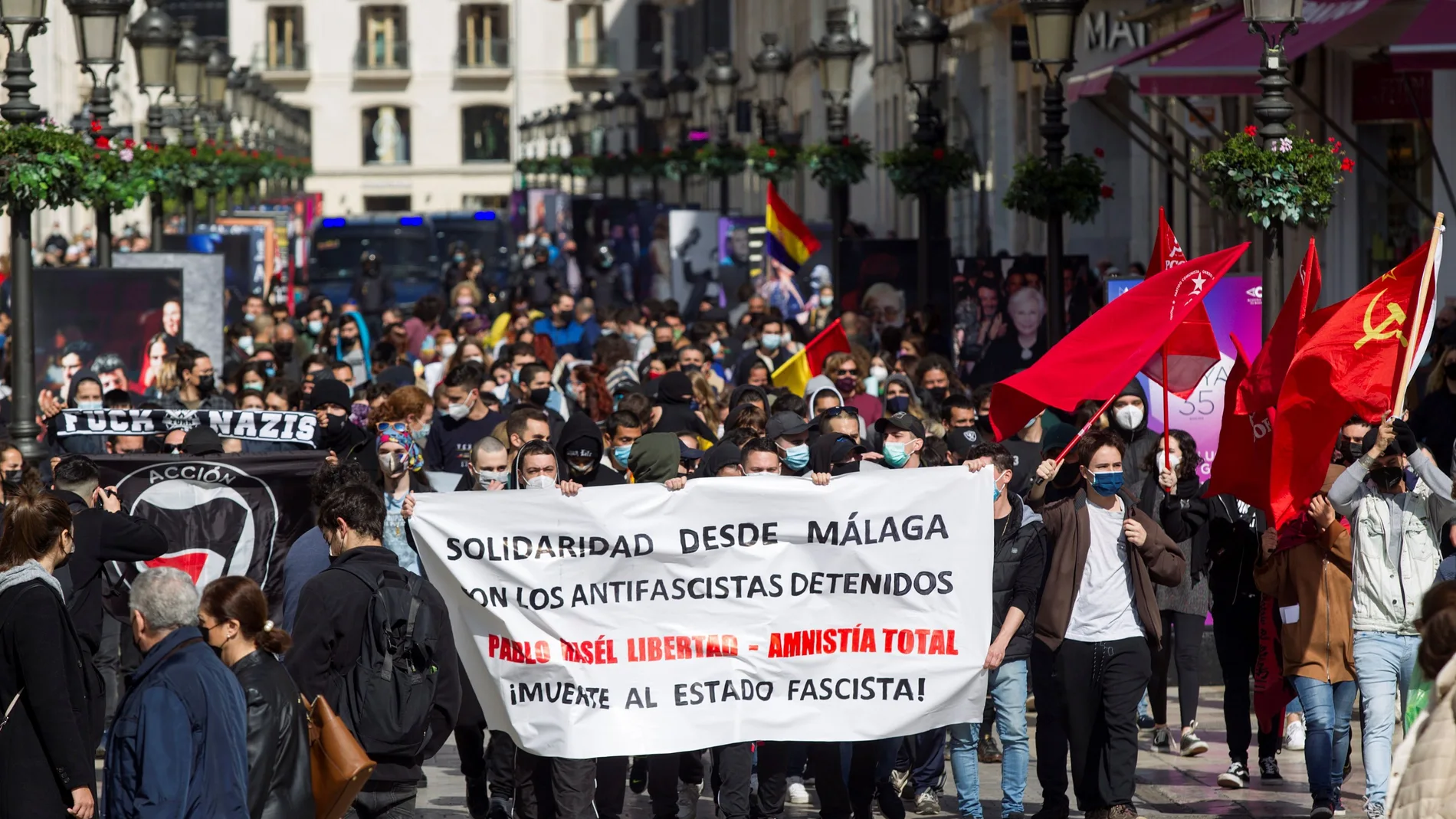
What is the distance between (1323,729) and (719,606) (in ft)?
8.51

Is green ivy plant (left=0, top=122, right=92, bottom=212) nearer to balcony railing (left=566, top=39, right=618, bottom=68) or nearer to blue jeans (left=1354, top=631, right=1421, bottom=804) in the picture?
blue jeans (left=1354, top=631, right=1421, bottom=804)

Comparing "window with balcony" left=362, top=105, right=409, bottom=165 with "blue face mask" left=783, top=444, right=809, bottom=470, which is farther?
"window with balcony" left=362, top=105, right=409, bottom=165

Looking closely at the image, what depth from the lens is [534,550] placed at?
9000 mm

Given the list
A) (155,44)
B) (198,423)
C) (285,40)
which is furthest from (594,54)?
(198,423)

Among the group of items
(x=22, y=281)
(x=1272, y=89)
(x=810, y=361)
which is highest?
(x=1272, y=89)

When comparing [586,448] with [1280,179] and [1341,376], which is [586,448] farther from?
[1280,179]

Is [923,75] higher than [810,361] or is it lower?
higher

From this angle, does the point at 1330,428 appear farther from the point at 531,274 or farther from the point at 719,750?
the point at 531,274

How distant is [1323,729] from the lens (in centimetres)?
964

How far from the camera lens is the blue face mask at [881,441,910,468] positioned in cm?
1058

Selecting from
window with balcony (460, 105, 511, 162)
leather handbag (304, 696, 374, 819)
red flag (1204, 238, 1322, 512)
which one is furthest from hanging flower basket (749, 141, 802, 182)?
window with balcony (460, 105, 511, 162)

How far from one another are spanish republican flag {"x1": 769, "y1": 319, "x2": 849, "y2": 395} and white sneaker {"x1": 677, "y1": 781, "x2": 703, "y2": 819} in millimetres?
6581

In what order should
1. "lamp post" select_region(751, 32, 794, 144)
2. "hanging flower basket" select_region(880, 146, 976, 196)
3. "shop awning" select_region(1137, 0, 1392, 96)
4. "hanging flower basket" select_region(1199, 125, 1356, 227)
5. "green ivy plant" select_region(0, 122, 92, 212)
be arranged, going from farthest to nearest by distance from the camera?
"lamp post" select_region(751, 32, 794, 144) < "hanging flower basket" select_region(880, 146, 976, 196) < "shop awning" select_region(1137, 0, 1392, 96) < "green ivy plant" select_region(0, 122, 92, 212) < "hanging flower basket" select_region(1199, 125, 1356, 227)

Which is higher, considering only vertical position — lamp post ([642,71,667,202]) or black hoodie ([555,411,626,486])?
lamp post ([642,71,667,202])
